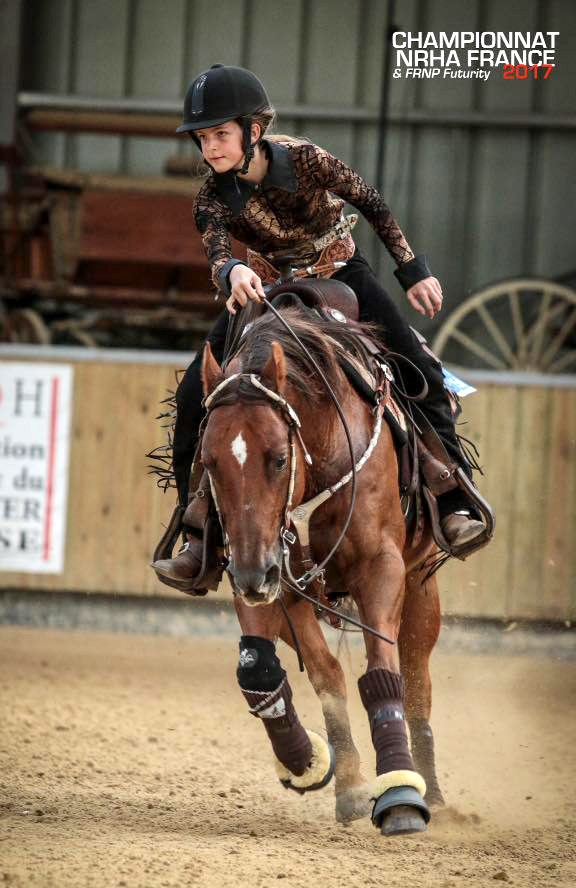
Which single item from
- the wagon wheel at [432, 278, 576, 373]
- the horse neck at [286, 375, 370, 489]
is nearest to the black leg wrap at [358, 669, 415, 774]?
the horse neck at [286, 375, 370, 489]

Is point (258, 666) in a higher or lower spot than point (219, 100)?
lower

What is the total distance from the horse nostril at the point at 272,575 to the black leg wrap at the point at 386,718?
1.87ft

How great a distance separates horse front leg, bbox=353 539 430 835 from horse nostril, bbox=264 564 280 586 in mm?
533

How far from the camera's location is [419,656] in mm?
5199

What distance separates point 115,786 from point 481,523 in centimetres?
191

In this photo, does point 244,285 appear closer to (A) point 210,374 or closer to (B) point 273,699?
(A) point 210,374

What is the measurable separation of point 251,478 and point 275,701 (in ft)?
3.13

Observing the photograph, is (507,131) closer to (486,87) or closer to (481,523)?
(486,87)

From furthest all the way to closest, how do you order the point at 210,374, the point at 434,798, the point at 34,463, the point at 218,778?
1. the point at 34,463
2. the point at 218,778
3. the point at 434,798
4. the point at 210,374

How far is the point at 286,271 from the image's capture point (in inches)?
184

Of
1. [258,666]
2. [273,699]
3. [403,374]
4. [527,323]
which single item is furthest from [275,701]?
[527,323]

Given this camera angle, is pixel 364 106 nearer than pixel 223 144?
No

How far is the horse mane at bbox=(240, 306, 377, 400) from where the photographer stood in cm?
394

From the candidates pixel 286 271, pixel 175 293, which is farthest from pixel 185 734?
pixel 175 293
